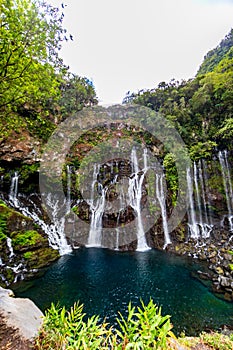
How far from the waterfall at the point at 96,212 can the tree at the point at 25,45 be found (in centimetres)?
1130

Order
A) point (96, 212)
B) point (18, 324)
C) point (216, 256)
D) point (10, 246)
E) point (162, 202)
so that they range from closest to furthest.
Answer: point (18, 324) < point (10, 246) < point (216, 256) < point (162, 202) < point (96, 212)

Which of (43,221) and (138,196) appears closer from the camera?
A: (43,221)

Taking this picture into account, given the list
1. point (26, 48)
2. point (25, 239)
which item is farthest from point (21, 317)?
point (25, 239)

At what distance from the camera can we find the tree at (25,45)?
3.67 m

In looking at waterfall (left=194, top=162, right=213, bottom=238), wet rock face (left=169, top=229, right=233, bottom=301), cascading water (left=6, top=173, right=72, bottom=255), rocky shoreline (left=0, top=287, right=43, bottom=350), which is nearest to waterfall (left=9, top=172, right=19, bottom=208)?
cascading water (left=6, top=173, right=72, bottom=255)

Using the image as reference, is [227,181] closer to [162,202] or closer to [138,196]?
[162,202]

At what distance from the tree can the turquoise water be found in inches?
267

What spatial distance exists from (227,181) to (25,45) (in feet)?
50.8

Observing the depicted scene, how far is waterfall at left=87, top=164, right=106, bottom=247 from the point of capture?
14.2 m

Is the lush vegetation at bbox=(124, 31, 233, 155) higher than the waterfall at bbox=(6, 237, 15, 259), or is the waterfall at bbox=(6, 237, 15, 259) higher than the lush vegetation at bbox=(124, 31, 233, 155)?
the lush vegetation at bbox=(124, 31, 233, 155)

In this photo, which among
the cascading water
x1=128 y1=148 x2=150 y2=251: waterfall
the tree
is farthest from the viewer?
x1=128 y1=148 x2=150 y2=251: waterfall

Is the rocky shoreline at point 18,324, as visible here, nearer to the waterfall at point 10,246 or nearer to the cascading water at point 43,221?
the waterfall at point 10,246

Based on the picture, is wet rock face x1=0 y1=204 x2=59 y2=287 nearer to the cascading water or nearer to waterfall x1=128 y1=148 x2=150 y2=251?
the cascading water

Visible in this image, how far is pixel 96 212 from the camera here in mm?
14750
